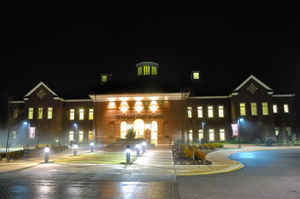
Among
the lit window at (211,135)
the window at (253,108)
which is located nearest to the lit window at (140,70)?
the lit window at (211,135)

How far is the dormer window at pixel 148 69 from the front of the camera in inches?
1775

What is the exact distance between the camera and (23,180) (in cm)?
1022

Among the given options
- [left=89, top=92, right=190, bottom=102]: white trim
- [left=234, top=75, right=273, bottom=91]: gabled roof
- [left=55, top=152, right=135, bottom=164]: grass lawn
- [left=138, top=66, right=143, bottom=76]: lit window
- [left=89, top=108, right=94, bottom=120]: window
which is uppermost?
[left=138, top=66, right=143, bottom=76]: lit window

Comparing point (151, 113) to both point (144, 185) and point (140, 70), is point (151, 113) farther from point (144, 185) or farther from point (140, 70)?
point (144, 185)

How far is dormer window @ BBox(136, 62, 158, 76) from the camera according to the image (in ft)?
148

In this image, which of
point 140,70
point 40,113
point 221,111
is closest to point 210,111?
point 221,111

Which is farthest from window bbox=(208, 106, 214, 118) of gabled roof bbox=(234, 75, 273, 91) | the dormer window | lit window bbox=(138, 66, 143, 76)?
lit window bbox=(138, 66, 143, 76)

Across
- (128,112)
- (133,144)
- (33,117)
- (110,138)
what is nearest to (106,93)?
(128,112)

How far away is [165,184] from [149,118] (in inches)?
1174

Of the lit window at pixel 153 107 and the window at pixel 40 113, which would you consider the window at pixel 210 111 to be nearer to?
the lit window at pixel 153 107

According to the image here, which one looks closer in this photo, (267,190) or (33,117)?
(267,190)

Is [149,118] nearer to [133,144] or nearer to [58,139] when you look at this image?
[133,144]

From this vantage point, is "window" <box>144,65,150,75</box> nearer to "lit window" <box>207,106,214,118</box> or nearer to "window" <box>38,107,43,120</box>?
"lit window" <box>207,106,214,118</box>

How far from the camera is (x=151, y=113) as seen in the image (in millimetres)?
39156
